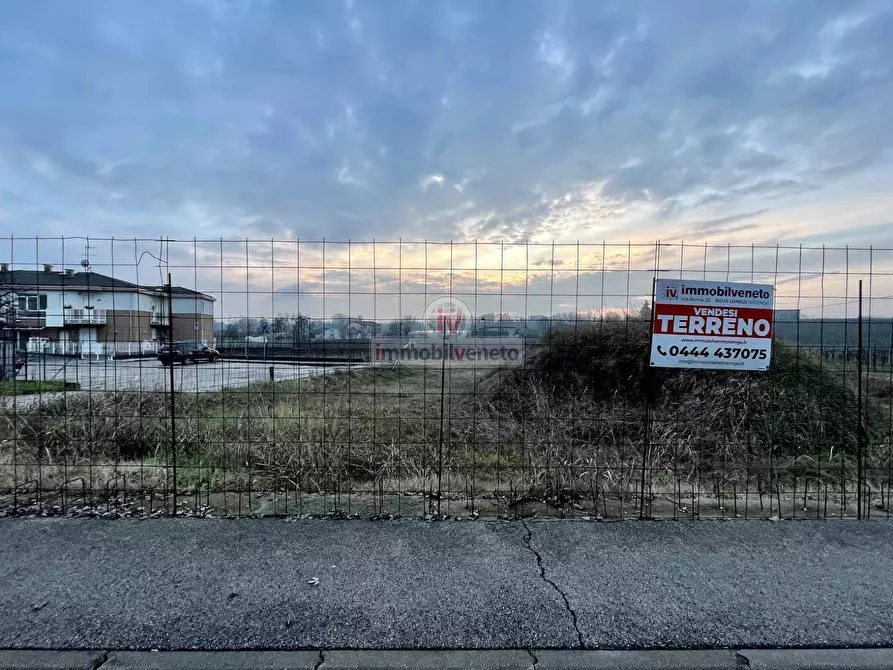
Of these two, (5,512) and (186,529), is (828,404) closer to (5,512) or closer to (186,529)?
(186,529)

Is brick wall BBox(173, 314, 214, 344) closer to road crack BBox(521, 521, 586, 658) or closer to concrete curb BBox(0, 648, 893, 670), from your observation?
concrete curb BBox(0, 648, 893, 670)

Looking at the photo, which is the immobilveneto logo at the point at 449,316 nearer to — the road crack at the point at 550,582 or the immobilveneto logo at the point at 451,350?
the immobilveneto logo at the point at 451,350

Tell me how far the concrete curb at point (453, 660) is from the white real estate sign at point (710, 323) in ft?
7.27

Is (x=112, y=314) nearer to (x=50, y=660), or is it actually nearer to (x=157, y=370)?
(x=157, y=370)

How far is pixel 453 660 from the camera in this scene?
2227 millimetres

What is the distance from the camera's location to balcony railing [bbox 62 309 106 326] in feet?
15.6

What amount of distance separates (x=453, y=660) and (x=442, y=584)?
59cm

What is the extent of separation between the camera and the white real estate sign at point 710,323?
12.8 feet

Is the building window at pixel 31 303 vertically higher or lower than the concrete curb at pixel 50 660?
higher

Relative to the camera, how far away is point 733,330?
395cm

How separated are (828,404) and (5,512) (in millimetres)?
10458

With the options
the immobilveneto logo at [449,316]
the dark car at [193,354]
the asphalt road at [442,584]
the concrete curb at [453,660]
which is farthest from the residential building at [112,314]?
the concrete curb at [453,660]

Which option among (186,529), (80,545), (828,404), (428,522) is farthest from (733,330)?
(80,545)

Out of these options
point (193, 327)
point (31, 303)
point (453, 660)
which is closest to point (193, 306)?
Result: point (193, 327)
